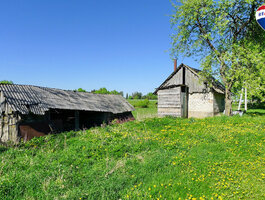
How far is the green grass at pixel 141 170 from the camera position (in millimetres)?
4152

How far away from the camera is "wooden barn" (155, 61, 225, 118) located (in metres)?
17.6

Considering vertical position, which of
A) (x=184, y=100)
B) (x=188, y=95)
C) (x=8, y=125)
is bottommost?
(x=8, y=125)

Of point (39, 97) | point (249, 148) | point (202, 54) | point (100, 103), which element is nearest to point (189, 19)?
point (202, 54)

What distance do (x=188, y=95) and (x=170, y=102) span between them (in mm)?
2074

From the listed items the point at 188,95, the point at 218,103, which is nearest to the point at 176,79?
the point at 188,95

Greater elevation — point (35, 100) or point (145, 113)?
point (35, 100)

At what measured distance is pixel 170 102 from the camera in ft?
63.6

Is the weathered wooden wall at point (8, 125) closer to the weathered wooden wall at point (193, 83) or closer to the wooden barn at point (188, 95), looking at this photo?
the wooden barn at point (188, 95)

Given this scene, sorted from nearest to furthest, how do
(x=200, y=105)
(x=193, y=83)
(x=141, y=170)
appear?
(x=141, y=170), (x=200, y=105), (x=193, y=83)

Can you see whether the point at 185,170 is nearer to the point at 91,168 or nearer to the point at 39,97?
the point at 91,168

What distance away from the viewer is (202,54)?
17.8 meters

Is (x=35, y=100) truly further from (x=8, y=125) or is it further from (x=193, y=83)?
(x=193, y=83)

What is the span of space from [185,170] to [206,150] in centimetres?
195

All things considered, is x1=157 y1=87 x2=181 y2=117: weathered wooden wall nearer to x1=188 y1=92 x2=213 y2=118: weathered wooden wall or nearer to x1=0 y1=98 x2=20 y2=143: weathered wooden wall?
x1=188 y1=92 x2=213 y2=118: weathered wooden wall
